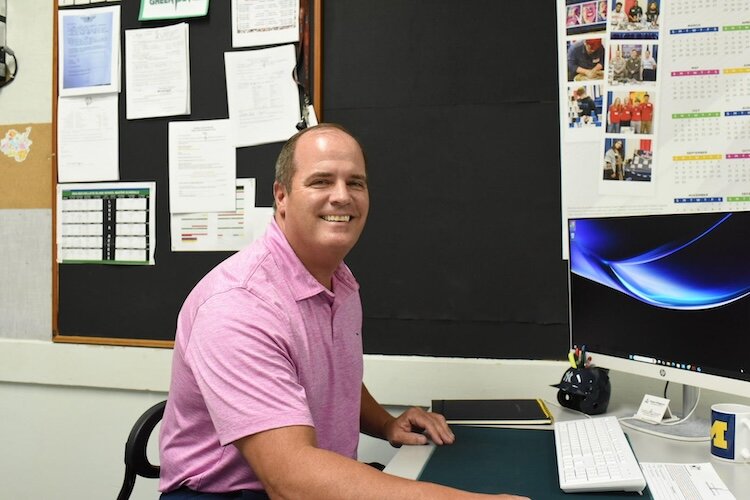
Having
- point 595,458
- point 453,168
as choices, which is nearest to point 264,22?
point 453,168

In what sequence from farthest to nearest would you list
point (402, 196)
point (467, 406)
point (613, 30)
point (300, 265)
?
point (402, 196), point (613, 30), point (467, 406), point (300, 265)

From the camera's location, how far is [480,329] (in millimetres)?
1910

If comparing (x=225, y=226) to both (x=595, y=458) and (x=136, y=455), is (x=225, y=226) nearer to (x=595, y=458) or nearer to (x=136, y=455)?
(x=136, y=455)

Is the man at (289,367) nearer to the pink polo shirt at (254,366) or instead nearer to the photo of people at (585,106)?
the pink polo shirt at (254,366)

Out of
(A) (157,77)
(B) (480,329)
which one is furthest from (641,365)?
(A) (157,77)

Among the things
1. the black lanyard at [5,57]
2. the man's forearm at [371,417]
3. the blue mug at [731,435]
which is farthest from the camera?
the black lanyard at [5,57]

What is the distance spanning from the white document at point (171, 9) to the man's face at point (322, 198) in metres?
0.95

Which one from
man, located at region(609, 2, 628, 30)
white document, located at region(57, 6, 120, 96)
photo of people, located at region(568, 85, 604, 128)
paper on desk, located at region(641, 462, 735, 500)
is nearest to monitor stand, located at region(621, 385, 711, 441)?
paper on desk, located at region(641, 462, 735, 500)

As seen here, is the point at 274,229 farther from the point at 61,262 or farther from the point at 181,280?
the point at 61,262

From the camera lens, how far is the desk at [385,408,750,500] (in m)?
1.16

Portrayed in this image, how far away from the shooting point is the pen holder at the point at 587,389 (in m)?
1.58

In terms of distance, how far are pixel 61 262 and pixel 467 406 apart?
5.00 feet

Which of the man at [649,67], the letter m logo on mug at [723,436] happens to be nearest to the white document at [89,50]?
the man at [649,67]

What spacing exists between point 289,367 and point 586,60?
128 cm
